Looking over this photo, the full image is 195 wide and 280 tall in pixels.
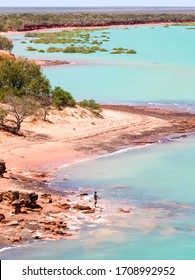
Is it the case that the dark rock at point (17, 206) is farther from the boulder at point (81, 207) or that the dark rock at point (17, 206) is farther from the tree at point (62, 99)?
the tree at point (62, 99)

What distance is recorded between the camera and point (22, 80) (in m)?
42.4

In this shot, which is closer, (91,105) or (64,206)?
(64,206)

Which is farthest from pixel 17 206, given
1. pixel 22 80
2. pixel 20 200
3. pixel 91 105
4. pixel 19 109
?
pixel 91 105

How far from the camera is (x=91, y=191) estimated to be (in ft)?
90.7

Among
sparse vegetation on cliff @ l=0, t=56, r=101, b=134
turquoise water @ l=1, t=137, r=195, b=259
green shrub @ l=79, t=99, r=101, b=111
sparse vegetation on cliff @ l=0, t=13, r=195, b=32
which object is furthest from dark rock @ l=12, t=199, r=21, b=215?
sparse vegetation on cliff @ l=0, t=13, r=195, b=32

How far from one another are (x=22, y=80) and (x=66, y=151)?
9.84 m

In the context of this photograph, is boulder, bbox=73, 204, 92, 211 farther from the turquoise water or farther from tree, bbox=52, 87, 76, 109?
tree, bbox=52, 87, 76, 109

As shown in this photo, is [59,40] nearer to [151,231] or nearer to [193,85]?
[193,85]

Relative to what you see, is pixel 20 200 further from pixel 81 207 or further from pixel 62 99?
pixel 62 99

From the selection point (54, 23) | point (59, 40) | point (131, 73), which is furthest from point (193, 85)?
point (54, 23)

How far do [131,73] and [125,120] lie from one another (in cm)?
2343

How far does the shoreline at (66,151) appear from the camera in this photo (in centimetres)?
2281

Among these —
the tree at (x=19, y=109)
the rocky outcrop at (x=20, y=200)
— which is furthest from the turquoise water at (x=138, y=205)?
the tree at (x=19, y=109)

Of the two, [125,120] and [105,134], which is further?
[125,120]
